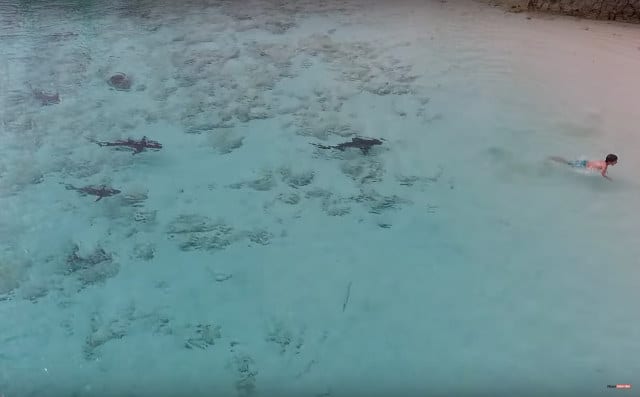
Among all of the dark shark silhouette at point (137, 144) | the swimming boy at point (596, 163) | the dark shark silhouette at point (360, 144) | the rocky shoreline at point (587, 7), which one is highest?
the rocky shoreline at point (587, 7)

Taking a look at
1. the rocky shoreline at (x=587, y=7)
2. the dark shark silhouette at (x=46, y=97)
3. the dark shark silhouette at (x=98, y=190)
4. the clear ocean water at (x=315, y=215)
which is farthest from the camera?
the rocky shoreline at (x=587, y=7)

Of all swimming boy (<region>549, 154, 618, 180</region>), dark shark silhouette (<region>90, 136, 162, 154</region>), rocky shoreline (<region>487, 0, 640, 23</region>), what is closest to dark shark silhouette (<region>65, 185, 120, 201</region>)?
dark shark silhouette (<region>90, 136, 162, 154</region>)

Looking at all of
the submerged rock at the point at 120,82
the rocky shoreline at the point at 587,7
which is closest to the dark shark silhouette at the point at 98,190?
the submerged rock at the point at 120,82

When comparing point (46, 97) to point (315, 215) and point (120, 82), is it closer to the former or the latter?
point (120, 82)

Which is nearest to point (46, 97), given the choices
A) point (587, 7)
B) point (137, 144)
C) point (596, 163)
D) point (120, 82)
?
point (120, 82)

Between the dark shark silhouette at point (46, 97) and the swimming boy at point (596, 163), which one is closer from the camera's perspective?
the swimming boy at point (596, 163)

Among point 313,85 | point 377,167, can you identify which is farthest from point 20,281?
point 313,85

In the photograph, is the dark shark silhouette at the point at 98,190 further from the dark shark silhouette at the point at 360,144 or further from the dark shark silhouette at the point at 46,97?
the dark shark silhouette at the point at 360,144
